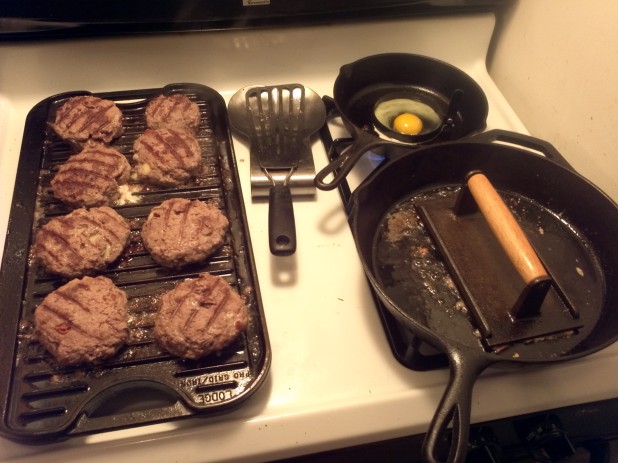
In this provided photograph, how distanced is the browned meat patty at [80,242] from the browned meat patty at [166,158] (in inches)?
5.5

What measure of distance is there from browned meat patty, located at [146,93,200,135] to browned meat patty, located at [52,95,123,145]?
0.08 meters

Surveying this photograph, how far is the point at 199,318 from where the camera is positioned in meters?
0.83

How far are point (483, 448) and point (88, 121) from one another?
1.05m

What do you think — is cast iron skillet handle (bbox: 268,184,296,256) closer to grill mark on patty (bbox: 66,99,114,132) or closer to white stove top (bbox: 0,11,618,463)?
white stove top (bbox: 0,11,618,463)

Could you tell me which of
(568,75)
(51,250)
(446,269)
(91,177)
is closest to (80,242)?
(51,250)

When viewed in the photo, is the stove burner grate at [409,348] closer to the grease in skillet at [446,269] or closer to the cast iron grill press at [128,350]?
the grease in skillet at [446,269]

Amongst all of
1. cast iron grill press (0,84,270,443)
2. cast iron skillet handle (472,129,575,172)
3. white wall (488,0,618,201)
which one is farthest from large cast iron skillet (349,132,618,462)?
cast iron grill press (0,84,270,443)

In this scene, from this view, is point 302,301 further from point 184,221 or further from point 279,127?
point 279,127

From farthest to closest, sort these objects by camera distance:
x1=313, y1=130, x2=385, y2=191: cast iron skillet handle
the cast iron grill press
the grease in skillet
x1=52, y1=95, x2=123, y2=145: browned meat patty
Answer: x1=52, y1=95, x2=123, y2=145: browned meat patty, x1=313, y1=130, x2=385, y2=191: cast iron skillet handle, the grease in skillet, the cast iron grill press

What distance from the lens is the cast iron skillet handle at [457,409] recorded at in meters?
0.63

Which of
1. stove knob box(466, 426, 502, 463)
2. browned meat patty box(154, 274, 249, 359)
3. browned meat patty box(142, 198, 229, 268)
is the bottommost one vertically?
stove knob box(466, 426, 502, 463)

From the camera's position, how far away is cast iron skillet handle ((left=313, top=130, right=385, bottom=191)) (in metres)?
0.99

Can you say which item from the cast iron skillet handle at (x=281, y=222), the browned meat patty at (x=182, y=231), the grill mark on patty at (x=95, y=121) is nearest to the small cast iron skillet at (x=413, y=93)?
the cast iron skillet handle at (x=281, y=222)

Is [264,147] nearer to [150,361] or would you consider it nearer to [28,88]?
[150,361]
